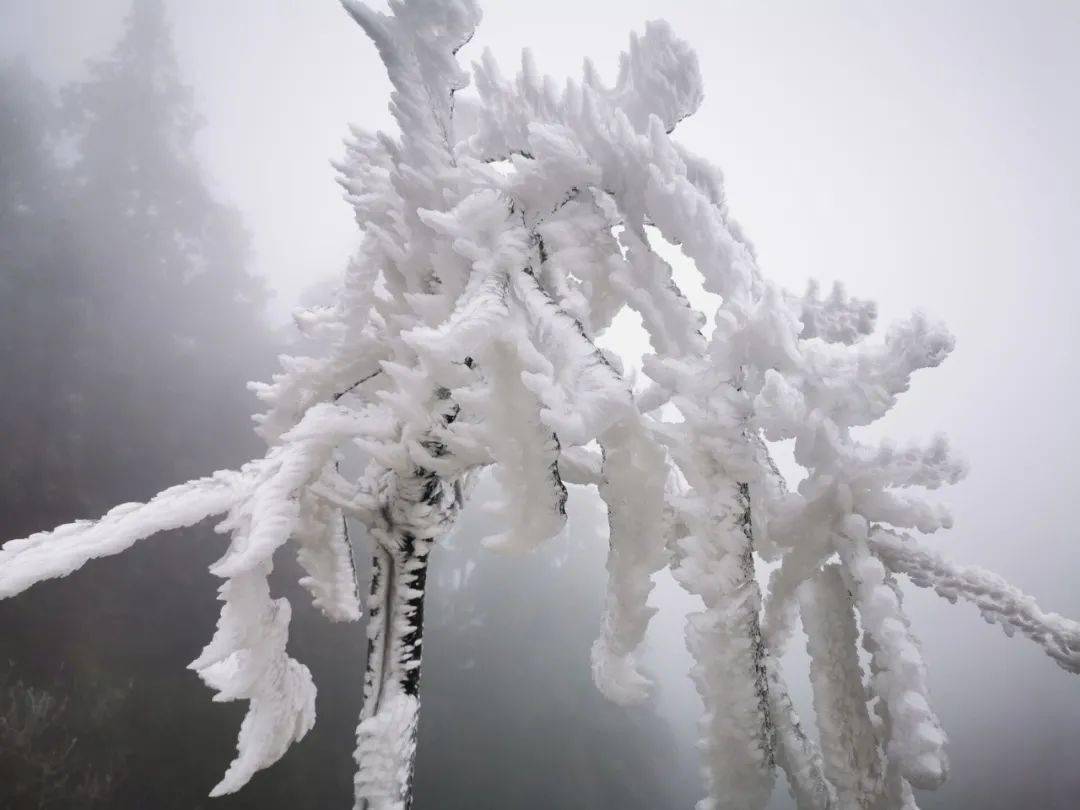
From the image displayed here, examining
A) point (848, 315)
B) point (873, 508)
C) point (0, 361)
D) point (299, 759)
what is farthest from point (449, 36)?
point (0, 361)

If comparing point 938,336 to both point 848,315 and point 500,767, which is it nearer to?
point 848,315

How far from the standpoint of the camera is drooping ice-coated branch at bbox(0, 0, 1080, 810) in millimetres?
893

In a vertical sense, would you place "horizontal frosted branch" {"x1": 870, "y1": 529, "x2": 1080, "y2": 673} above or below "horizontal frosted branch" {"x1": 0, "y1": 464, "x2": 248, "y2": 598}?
below

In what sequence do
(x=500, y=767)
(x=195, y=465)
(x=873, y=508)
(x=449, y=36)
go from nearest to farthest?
(x=873, y=508)
(x=449, y=36)
(x=195, y=465)
(x=500, y=767)

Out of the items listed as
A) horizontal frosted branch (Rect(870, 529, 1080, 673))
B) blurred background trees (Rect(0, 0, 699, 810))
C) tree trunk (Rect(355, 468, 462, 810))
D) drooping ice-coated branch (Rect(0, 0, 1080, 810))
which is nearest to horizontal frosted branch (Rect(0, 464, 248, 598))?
drooping ice-coated branch (Rect(0, 0, 1080, 810))

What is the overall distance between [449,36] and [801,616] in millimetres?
1614

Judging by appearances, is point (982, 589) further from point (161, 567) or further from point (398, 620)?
point (161, 567)

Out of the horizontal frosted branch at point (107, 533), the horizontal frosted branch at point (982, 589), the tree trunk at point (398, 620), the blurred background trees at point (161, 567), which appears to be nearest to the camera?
the horizontal frosted branch at point (982, 589)

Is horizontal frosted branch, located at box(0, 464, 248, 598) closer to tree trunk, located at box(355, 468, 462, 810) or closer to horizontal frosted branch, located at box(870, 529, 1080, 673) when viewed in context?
tree trunk, located at box(355, 468, 462, 810)

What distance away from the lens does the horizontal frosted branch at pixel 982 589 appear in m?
0.85

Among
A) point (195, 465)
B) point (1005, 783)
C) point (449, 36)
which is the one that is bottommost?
point (1005, 783)

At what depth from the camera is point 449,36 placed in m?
1.18

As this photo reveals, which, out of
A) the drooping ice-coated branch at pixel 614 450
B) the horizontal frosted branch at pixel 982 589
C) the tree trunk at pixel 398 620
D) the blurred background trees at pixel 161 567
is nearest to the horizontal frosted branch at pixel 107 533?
the drooping ice-coated branch at pixel 614 450

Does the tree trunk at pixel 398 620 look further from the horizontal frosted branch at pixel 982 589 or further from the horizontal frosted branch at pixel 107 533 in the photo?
the horizontal frosted branch at pixel 982 589
